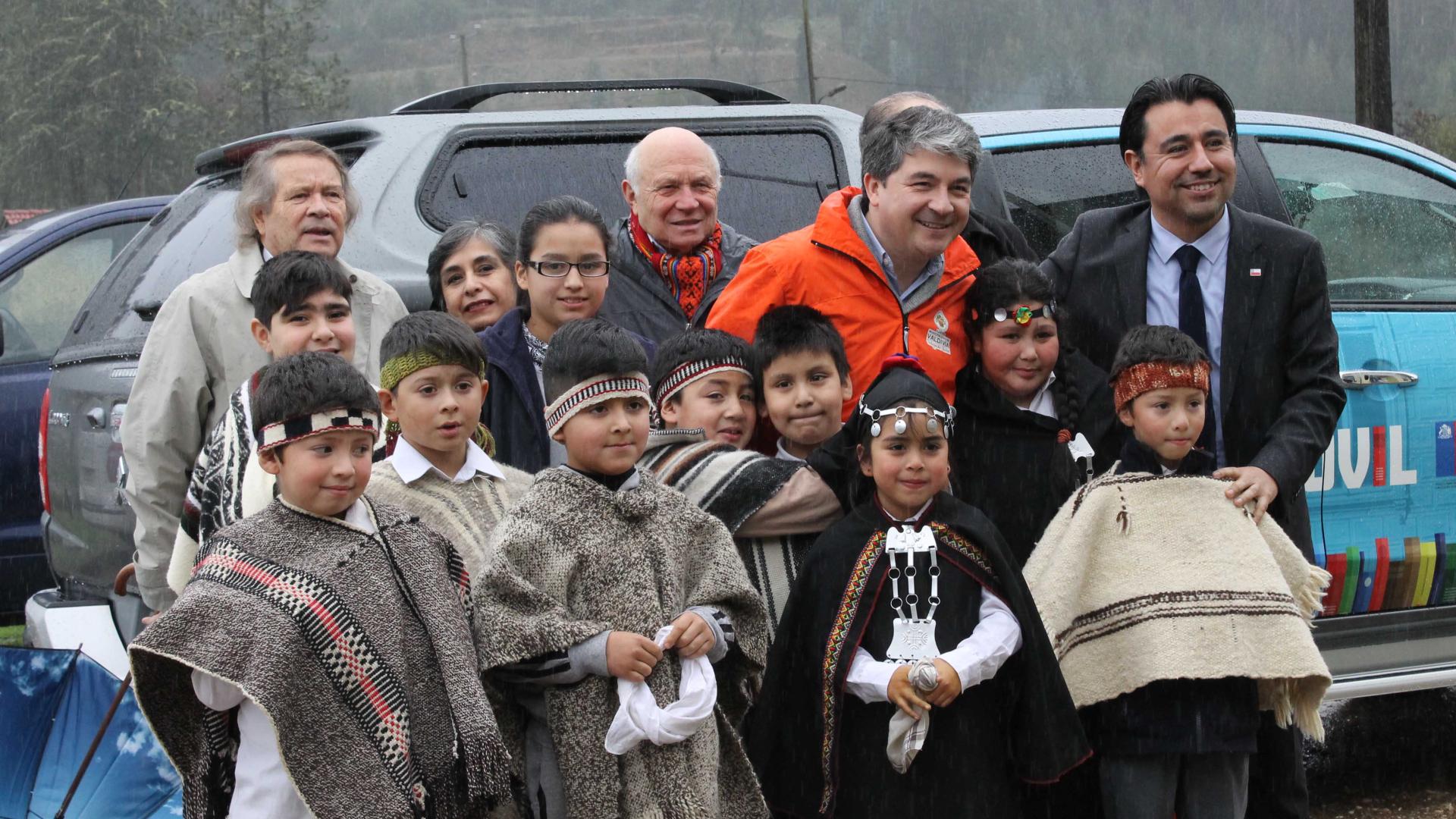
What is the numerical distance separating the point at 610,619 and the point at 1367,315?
3.28m

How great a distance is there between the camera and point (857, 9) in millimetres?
120312

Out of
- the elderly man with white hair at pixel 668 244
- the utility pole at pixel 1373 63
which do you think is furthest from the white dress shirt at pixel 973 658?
the utility pole at pixel 1373 63

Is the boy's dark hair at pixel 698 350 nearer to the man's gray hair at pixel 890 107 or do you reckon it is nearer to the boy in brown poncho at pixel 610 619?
the boy in brown poncho at pixel 610 619

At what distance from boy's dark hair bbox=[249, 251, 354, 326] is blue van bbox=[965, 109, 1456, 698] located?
253cm

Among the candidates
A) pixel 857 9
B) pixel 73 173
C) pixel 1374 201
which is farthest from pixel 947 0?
pixel 1374 201

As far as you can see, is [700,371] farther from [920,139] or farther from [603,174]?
[603,174]

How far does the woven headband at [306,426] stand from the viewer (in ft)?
9.66

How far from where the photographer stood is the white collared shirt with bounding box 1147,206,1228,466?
12.8 feet

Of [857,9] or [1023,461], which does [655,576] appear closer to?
[1023,461]

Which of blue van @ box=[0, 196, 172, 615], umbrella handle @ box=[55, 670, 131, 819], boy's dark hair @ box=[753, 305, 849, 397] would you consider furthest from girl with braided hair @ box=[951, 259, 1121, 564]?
blue van @ box=[0, 196, 172, 615]

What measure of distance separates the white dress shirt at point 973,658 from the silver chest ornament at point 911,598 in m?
0.05

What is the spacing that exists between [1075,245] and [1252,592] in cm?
109

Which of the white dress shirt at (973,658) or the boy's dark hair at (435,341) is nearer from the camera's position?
the white dress shirt at (973,658)

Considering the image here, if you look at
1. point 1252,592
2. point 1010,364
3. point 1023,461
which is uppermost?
point 1010,364
